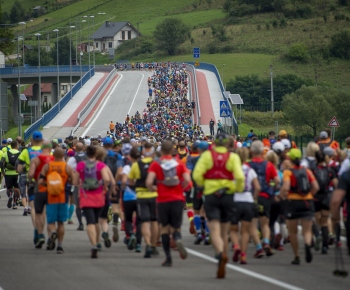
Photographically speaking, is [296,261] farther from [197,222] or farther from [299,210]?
[197,222]

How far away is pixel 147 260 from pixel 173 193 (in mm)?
1421

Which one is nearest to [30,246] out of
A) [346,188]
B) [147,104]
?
[346,188]

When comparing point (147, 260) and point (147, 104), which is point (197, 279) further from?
point (147, 104)

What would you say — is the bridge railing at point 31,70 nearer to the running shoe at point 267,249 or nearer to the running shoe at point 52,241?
the running shoe at point 52,241

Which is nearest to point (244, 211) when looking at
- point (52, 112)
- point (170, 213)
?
point (170, 213)

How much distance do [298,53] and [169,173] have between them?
456 feet

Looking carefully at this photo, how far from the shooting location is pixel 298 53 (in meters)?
152

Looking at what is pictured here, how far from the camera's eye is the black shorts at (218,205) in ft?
47.0

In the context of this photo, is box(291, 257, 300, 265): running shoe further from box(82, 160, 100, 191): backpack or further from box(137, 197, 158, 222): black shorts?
box(82, 160, 100, 191): backpack

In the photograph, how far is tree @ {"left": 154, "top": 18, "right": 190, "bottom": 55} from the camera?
17175 cm

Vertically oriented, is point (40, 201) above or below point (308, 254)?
above

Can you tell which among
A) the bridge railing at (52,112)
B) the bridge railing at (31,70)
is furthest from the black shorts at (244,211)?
the bridge railing at (31,70)

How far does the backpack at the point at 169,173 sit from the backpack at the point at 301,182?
5.61ft

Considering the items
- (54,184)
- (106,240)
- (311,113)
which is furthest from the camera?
(311,113)
